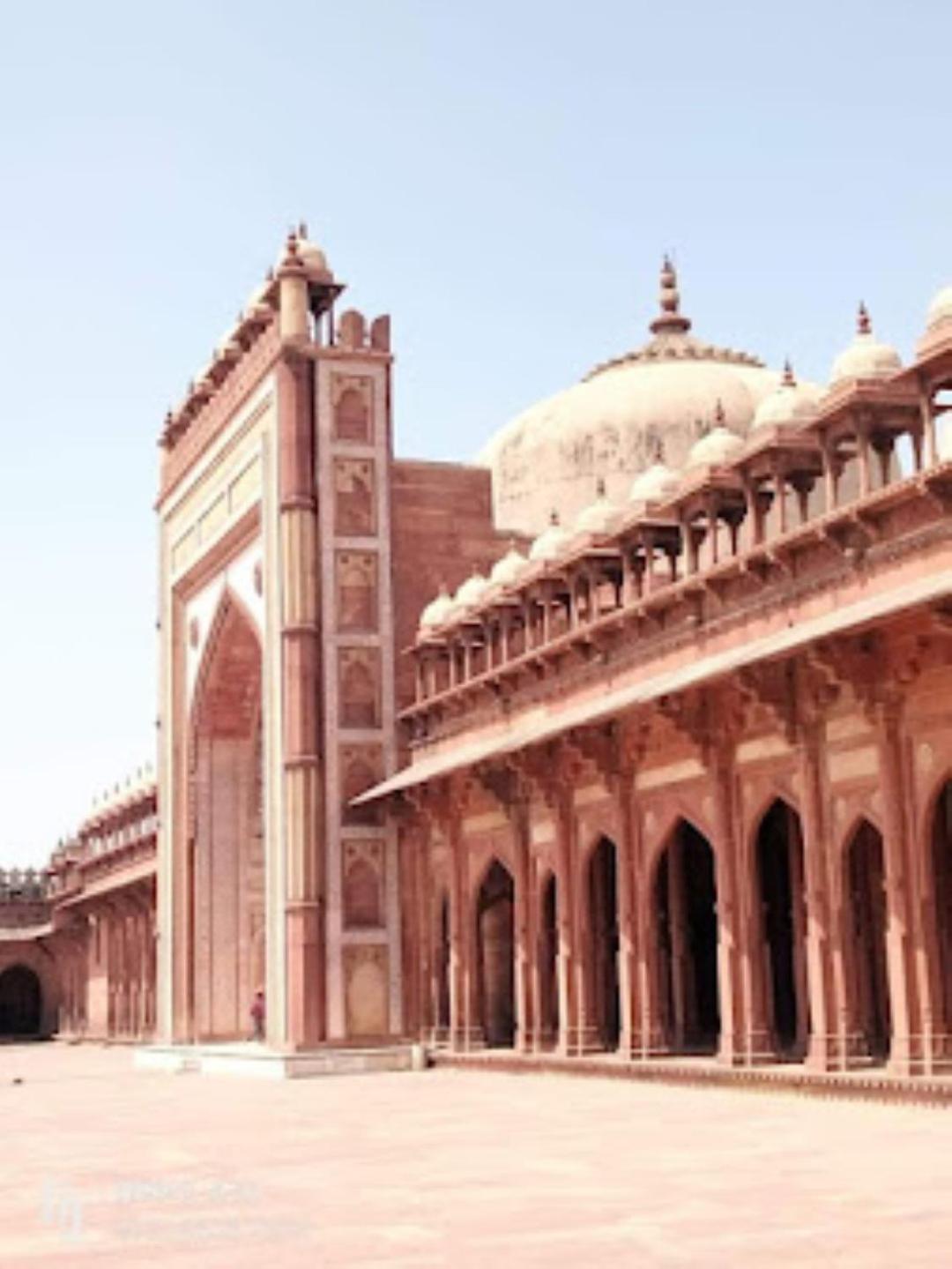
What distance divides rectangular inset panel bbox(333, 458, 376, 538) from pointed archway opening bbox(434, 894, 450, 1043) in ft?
17.7

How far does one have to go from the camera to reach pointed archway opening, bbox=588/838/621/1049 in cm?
2023

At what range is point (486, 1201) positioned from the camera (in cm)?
857

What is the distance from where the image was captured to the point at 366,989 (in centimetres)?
2498

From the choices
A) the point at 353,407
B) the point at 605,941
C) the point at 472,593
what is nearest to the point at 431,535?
the point at 353,407

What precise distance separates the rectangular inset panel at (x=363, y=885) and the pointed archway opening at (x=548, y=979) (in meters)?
2.89

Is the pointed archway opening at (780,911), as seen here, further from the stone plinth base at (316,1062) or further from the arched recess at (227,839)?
the arched recess at (227,839)

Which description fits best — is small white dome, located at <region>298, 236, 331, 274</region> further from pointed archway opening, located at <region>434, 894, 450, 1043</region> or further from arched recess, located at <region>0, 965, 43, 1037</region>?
arched recess, located at <region>0, 965, 43, 1037</region>

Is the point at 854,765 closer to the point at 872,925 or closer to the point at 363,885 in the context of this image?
the point at 872,925

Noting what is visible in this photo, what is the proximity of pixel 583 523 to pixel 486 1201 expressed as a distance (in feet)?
45.0

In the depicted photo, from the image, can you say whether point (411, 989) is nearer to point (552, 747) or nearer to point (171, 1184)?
point (552, 747)

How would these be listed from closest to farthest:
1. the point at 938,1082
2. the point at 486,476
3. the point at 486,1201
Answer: the point at 486,1201
the point at 938,1082
the point at 486,476

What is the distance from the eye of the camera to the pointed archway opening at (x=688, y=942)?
20.0m

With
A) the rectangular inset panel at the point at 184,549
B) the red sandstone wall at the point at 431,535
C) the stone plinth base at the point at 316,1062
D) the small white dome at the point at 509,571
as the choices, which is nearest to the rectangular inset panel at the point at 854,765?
the small white dome at the point at 509,571

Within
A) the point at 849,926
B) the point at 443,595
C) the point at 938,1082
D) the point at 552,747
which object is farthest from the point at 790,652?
the point at 443,595
